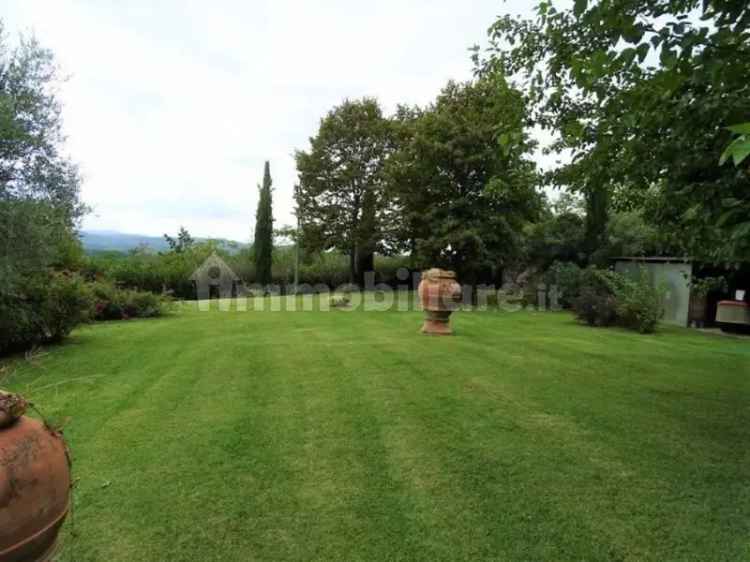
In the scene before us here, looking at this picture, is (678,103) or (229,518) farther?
(678,103)

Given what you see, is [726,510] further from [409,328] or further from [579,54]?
[409,328]

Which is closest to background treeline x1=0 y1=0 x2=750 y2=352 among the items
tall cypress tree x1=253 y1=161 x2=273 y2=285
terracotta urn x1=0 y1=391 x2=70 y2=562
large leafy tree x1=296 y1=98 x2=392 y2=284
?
terracotta urn x1=0 y1=391 x2=70 y2=562

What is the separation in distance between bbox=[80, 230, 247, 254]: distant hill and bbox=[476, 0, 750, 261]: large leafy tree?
47.7 ft

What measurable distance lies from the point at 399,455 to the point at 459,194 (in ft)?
39.7

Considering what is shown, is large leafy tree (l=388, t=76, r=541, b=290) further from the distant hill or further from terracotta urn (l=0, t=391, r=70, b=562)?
terracotta urn (l=0, t=391, r=70, b=562)

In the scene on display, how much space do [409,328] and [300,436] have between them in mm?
5342

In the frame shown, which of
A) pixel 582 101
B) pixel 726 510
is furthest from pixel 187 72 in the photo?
pixel 726 510

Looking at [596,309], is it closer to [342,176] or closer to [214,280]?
[214,280]

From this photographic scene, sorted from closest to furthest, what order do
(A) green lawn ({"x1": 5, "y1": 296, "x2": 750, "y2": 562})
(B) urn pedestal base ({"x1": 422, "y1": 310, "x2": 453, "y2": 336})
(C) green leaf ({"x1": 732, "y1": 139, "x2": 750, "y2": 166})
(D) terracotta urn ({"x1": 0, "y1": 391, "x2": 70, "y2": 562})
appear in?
(C) green leaf ({"x1": 732, "y1": 139, "x2": 750, "y2": 166}) → (D) terracotta urn ({"x1": 0, "y1": 391, "x2": 70, "y2": 562}) → (A) green lawn ({"x1": 5, "y1": 296, "x2": 750, "y2": 562}) → (B) urn pedestal base ({"x1": 422, "y1": 310, "x2": 453, "y2": 336})

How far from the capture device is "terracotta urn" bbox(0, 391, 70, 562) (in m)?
1.44

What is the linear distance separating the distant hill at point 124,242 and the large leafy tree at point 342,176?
3928 millimetres

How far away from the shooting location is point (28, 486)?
150 centimetres

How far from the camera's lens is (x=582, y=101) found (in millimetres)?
4402

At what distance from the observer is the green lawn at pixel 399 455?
2.21 metres
